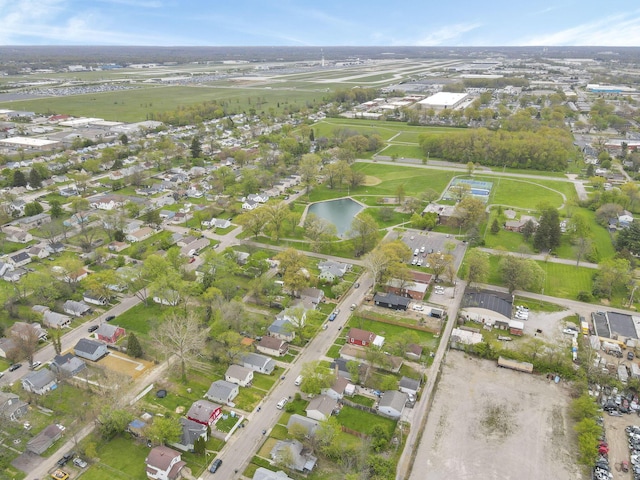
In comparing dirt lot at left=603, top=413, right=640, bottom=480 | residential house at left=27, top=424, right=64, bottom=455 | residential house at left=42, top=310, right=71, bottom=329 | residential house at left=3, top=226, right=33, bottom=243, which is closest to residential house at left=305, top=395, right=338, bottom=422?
residential house at left=27, top=424, right=64, bottom=455

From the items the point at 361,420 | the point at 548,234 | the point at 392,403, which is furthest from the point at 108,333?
the point at 548,234

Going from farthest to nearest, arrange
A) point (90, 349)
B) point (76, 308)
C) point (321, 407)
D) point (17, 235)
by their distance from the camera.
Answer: point (17, 235) → point (76, 308) → point (90, 349) → point (321, 407)

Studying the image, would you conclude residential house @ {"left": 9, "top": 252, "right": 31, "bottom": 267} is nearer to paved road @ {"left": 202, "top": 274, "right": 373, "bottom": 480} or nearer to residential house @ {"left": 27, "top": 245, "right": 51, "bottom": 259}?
residential house @ {"left": 27, "top": 245, "right": 51, "bottom": 259}

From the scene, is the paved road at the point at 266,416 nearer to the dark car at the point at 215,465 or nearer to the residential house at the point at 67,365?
the dark car at the point at 215,465

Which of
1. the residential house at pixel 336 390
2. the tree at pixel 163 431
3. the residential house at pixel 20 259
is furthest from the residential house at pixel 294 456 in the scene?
the residential house at pixel 20 259

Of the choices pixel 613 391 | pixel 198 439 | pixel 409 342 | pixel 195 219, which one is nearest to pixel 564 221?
pixel 613 391

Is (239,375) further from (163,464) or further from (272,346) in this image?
(163,464)

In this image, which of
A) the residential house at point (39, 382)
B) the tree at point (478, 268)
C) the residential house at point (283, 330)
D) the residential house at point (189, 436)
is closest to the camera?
the residential house at point (189, 436)
